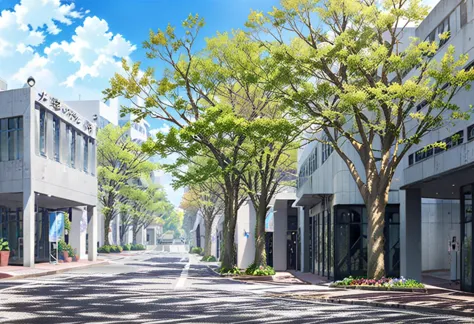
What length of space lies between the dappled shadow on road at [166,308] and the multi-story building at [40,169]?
2006cm

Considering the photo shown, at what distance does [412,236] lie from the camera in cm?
3381

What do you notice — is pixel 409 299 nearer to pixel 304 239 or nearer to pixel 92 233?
pixel 304 239

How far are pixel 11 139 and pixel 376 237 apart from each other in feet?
78.8

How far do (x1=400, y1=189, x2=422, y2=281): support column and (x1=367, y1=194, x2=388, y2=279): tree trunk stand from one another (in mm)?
4905

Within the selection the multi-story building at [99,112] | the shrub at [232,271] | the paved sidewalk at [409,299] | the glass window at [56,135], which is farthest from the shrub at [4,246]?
the multi-story building at [99,112]

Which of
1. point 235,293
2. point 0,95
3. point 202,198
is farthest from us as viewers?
point 202,198

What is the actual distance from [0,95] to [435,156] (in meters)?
26.3

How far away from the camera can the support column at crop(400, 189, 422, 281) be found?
33.6 metres

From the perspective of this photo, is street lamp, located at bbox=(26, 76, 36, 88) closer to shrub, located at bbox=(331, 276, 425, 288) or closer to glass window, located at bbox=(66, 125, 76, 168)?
glass window, located at bbox=(66, 125, 76, 168)

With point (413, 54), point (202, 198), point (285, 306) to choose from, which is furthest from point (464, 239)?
point (202, 198)

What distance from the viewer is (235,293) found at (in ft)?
82.6

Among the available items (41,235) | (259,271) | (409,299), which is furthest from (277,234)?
(409,299)

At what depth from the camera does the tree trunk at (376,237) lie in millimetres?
28922

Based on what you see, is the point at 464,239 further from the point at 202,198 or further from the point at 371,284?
the point at 202,198
